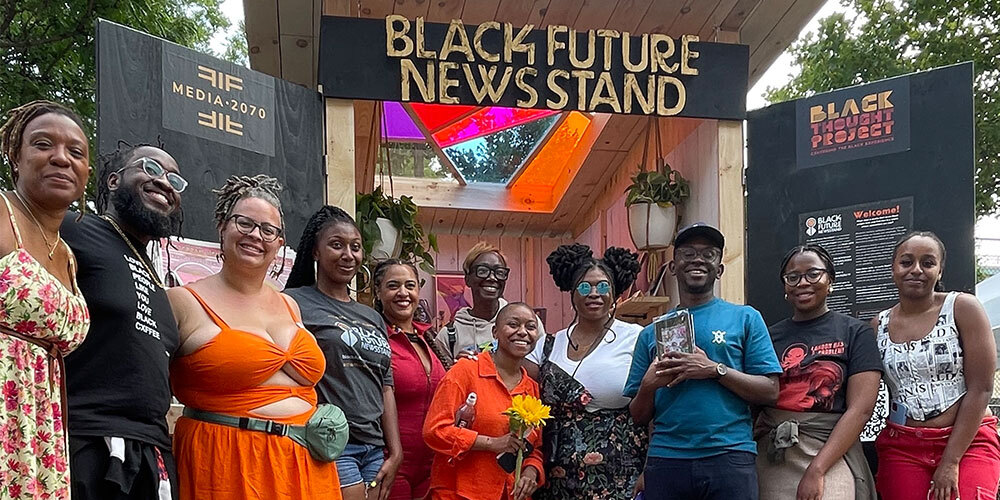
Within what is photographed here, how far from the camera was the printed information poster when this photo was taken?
5359mm

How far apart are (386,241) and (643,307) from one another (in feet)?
6.85

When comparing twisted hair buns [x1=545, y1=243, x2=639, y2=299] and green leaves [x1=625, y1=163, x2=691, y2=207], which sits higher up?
green leaves [x1=625, y1=163, x2=691, y2=207]

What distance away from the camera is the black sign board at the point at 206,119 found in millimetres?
4336

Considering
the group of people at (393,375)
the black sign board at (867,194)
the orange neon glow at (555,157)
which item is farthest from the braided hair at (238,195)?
the orange neon glow at (555,157)

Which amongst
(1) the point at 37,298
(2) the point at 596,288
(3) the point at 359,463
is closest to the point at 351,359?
(3) the point at 359,463

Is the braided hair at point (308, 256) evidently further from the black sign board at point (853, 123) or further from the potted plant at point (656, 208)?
the black sign board at point (853, 123)

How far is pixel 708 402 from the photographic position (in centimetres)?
367

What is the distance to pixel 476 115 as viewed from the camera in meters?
7.94

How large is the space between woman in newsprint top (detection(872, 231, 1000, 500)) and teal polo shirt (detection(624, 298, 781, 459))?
73 centimetres

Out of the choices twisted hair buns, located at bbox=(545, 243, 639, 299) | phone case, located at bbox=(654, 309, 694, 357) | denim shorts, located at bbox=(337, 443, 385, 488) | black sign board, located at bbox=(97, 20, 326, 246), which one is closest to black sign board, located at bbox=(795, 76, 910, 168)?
twisted hair buns, located at bbox=(545, 243, 639, 299)

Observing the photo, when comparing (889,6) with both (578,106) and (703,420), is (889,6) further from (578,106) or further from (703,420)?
(703,420)

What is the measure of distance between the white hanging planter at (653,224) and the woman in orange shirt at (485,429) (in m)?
2.60

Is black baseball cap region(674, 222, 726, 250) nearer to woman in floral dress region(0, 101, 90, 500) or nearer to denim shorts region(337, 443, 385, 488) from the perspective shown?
denim shorts region(337, 443, 385, 488)

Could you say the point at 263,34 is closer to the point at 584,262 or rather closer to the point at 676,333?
the point at 584,262
